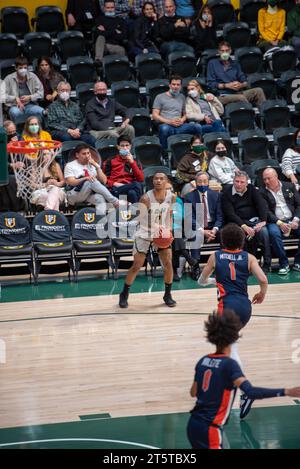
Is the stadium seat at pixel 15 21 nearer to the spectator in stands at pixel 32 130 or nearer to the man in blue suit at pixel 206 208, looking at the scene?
the spectator in stands at pixel 32 130

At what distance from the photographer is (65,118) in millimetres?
16922

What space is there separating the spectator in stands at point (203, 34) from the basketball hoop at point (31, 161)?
5620mm

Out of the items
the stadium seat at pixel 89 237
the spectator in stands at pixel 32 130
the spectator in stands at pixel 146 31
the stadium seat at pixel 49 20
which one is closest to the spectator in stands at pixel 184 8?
the spectator in stands at pixel 146 31

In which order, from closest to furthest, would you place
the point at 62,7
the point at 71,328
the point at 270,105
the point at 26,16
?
the point at 71,328, the point at 270,105, the point at 26,16, the point at 62,7

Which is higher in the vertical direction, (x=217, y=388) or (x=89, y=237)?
(x=217, y=388)

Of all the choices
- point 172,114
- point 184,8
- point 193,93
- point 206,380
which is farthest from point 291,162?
point 206,380

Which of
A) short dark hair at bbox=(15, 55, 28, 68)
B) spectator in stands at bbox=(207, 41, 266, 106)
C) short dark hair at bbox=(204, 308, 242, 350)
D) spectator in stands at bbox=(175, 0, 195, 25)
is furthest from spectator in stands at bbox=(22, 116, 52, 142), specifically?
short dark hair at bbox=(204, 308, 242, 350)

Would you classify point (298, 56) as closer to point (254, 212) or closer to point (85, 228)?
point (254, 212)

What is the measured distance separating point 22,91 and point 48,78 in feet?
1.97

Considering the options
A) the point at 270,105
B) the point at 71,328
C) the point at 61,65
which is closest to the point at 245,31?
the point at 270,105

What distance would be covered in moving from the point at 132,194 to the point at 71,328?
12.2 ft

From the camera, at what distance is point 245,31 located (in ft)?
64.4

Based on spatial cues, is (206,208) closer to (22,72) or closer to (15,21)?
(22,72)

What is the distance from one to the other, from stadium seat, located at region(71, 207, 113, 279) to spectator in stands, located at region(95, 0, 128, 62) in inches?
192
